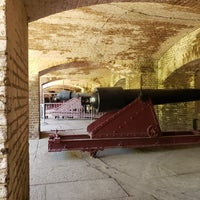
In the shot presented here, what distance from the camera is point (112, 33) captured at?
6.93m

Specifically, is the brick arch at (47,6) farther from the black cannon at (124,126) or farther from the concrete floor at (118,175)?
the black cannon at (124,126)

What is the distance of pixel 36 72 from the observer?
8.62 meters

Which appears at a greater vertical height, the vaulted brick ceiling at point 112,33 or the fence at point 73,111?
the vaulted brick ceiling at point 112,33

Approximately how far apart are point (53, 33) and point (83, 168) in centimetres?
355

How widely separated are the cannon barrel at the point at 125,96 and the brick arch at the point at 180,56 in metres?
1.07

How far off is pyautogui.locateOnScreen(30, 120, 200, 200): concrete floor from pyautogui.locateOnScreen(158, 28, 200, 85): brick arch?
2402 millimetres

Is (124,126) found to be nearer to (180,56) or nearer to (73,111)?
(180,56)

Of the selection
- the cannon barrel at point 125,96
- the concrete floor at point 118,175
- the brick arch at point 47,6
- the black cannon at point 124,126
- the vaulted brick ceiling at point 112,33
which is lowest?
the concrete floor at point 118,175

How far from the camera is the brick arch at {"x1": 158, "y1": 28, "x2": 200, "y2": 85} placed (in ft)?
22.3

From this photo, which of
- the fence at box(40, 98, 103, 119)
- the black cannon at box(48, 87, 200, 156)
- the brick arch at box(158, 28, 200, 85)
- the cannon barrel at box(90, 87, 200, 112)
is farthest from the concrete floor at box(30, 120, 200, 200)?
the fence at box(40, 98, 103, 119)

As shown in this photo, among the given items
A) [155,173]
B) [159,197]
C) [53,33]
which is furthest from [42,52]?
[159,197]

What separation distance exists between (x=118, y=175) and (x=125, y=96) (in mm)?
2156

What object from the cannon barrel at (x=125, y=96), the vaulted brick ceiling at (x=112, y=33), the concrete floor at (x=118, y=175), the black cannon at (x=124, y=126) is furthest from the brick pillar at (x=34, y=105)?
the cannon barrel at (x=125, y=96)

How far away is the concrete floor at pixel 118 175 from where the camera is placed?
11.7 ft
